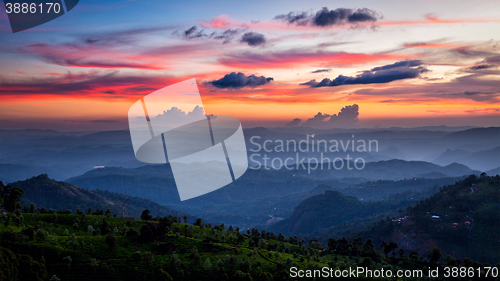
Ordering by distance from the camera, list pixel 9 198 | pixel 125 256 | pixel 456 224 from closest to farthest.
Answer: pixel 125 256, pixel 9 198, pixel 456 224

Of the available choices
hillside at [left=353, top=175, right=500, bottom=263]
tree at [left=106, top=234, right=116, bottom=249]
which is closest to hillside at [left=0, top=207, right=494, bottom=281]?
tree at [left=106, top=234, right=116, bottom=249]

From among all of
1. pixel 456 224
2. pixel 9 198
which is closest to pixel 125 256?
pixel 9 198

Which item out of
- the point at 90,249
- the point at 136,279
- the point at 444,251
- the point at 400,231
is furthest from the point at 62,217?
the point at 400,231

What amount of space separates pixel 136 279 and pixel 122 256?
6058 mm

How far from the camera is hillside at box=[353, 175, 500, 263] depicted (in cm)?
12406

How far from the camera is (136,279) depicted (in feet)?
141

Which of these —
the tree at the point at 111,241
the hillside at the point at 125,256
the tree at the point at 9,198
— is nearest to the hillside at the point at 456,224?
the hillside at the point at 125,256

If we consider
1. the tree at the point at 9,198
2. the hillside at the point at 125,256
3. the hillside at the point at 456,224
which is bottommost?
the hillside at the point at 456,224

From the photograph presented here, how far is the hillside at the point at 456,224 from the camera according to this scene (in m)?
124

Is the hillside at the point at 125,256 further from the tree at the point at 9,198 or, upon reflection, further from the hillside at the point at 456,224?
the hillside at the point at 456,224

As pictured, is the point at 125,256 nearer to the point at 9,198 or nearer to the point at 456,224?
the point at 9,198

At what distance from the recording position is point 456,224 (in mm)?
140875

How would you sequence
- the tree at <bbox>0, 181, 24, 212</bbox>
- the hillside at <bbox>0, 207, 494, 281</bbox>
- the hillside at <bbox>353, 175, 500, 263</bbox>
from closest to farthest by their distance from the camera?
the hillside at <bbox>0, 207, 494, 281</bbox>, the tree at <bbox>0, 181, 24, 212</bbox>, the hillside at <bbox>353, 175, 500, 263</bbox>

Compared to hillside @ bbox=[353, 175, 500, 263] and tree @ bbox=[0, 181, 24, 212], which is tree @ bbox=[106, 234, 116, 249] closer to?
tree @ bbox=[0, 181, 24, 212]
